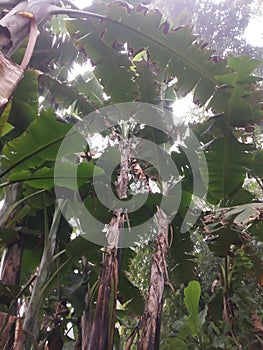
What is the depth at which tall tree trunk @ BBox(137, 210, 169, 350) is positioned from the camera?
1727mm

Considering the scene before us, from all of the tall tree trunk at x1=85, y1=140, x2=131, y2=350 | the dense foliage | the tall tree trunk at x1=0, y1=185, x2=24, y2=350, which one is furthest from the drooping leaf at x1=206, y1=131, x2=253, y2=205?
the tall tree trunk at x1=0, y1=185, x2=24, y2=350

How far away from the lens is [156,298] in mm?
1855

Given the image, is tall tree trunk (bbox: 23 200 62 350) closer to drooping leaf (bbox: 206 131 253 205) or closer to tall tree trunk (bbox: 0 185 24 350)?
tall tree trunk (bbox: 0 185 24 350)

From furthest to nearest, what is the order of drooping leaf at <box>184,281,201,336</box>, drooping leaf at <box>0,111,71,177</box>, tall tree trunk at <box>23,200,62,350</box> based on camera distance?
drooping leaf at <box>184,281,201,336</box>
tall tree trunk at <box>23,200,62,350</box>
drooping leaf at <box>0,111,71,177</box>

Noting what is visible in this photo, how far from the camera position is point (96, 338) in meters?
1.56

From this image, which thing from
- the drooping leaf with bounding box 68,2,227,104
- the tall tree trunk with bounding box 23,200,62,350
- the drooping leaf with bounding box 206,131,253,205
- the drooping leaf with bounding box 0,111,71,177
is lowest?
the tall tree trunk with bounding box 23,200,62,350

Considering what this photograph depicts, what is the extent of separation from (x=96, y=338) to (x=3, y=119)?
895 mm

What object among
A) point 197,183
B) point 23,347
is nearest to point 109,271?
point 23,347

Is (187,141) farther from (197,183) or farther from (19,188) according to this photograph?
(19,188)

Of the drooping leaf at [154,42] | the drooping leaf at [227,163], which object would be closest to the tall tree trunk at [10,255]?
the drooping leaf at [154,42]

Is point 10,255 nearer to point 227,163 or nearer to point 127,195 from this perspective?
point 127,195

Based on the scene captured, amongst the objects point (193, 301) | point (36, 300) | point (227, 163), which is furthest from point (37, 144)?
point (193, 301)

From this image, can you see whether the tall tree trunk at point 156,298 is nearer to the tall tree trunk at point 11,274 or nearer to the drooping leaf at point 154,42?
the tall tree trunk at point 11,274

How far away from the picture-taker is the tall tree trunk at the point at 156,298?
5.66 feet
